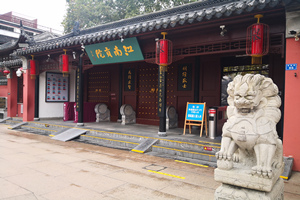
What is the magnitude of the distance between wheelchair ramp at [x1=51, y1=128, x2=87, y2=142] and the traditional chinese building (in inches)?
28.8

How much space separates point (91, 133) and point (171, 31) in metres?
4.47

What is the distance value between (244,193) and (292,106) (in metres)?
3.09

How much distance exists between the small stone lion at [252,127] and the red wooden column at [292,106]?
2.35 meters

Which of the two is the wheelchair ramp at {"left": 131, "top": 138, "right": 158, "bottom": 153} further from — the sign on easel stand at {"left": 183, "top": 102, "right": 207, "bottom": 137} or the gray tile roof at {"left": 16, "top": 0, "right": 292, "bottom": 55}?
the gray tile roof at {"left": 16, "top": 0, "right": 292, "bottom": 55}

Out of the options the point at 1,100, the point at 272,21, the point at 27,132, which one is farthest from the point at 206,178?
the point at 1,100

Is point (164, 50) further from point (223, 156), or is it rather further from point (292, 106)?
point (223, 156)

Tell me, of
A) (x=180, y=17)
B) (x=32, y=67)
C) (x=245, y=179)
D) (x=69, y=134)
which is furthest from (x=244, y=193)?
(x=32, y=67)

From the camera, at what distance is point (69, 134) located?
329 inches

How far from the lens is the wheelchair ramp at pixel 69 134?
807 cm

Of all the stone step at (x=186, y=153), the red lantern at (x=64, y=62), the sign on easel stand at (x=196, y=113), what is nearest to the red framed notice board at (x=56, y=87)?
the red lantern at (x=64, y=62)

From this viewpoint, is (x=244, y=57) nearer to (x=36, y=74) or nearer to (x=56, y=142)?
(x=56, y=142)

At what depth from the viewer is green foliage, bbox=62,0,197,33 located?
64.0 ft

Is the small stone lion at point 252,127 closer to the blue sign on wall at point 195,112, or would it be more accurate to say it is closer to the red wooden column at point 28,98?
the blue sign on wall at point 195,112

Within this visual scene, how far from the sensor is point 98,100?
38.9 ft
